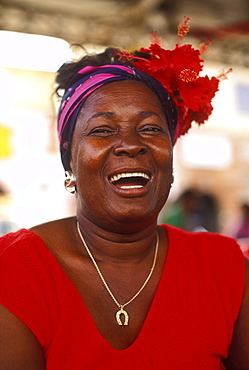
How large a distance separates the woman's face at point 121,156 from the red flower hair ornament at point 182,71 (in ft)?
0.38

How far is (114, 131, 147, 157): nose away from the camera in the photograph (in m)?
1.52

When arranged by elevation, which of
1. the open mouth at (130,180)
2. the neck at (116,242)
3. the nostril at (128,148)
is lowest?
the neck at (116,242)

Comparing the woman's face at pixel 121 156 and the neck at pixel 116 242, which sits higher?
the woman's face at pixel 121 156

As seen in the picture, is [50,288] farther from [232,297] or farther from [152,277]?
[232,297]

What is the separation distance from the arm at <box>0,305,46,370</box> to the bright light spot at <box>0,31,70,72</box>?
4874 millimetres

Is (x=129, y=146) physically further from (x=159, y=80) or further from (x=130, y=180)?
(x=159, y=80)

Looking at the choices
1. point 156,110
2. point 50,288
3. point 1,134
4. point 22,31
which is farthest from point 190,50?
point 1,134

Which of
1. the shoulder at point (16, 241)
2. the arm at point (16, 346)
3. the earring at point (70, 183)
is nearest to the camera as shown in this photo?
the arm at point (16, 346)

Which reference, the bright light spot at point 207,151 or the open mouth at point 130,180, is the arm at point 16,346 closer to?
the open mouth at point 130,180

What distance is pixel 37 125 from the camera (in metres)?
7.38

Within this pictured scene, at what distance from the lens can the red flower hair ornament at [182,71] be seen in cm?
175

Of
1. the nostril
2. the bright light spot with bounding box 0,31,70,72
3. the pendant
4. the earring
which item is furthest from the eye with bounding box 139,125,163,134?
the bright light spot with bounding box 0,31,70,72

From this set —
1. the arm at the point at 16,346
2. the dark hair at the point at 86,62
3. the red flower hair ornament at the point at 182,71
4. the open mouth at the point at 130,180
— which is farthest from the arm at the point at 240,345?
the dark hair at the point at 86,62

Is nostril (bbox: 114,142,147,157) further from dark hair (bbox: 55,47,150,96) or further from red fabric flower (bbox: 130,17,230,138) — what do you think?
dark hair (bbox: 55,47,150,96)
